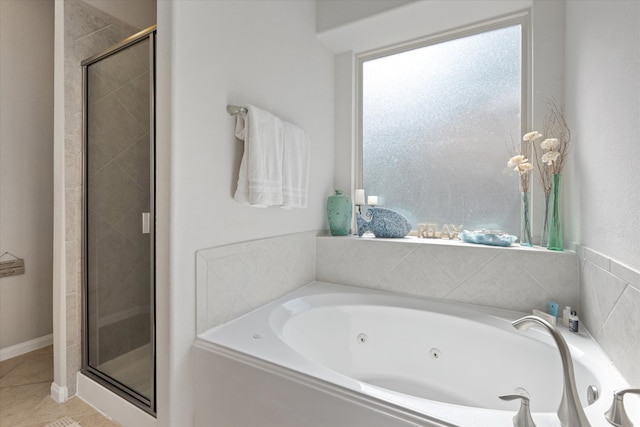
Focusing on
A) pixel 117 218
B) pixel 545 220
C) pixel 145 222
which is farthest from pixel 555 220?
pixel 117 218

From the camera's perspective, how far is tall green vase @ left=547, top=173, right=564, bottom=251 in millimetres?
1566

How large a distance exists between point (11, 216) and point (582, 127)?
3.66 metres

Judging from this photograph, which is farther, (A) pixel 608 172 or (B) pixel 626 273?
(A) pixel 608 172

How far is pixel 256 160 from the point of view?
142cm

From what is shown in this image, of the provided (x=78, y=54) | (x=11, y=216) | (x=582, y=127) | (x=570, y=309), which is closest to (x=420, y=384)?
(x=570, y=309)

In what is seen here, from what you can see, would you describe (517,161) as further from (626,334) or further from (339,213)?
(339,213)

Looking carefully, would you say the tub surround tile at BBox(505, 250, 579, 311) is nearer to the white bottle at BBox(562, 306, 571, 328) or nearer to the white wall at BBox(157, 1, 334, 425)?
the white bottle at BBox(562, 306, 571, 328)

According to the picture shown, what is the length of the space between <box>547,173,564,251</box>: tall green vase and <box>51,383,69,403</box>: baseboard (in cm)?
279

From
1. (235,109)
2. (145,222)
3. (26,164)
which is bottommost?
(145,222)

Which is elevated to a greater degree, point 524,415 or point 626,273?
point 626,273

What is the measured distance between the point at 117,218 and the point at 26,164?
1.26 m

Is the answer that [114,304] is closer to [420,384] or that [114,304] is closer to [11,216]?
A: [11,216]

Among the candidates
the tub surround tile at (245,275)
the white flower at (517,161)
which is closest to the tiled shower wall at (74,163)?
the tub surround tile at (245,275)

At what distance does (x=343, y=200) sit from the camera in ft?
7.22
